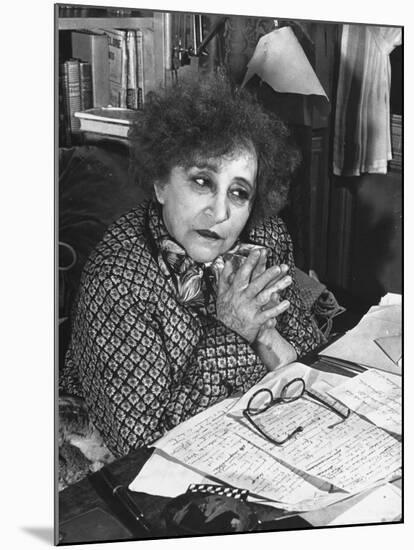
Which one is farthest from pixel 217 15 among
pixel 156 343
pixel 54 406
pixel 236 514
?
pixel 236 514

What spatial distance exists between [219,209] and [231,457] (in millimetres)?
806

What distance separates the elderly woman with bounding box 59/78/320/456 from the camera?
3734mm

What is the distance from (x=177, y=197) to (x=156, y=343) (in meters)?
0.47

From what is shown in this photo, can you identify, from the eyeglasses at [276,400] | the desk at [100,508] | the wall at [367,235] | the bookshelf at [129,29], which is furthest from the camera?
the wall at [367,235]

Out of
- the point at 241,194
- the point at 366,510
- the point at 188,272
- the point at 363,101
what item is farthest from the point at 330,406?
the point at 363,101

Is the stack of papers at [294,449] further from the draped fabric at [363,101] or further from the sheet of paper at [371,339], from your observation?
the draped fabric at [363,101]

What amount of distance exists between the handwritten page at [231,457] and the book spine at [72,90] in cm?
102

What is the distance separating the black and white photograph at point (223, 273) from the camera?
3.72 m

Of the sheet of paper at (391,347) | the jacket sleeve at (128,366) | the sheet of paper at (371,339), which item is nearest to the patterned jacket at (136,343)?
the jacket sleeve at (128,366)

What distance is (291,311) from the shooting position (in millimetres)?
3957

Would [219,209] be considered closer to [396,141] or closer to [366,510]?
[396,141]

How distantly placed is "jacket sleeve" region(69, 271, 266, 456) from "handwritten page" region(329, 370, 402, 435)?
536 millimetres

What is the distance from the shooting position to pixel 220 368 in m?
3.87

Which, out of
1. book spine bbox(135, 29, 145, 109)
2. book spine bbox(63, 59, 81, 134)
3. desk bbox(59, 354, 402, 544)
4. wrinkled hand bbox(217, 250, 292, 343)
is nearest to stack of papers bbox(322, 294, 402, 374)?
wrinkled hand bbox(217, 250, 292, 343)
